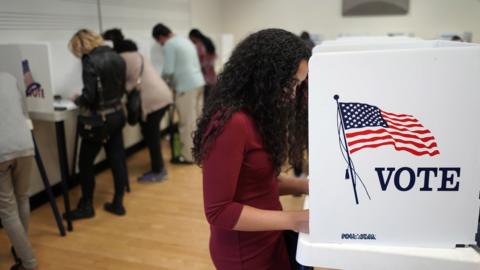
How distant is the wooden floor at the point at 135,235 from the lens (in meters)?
2.16

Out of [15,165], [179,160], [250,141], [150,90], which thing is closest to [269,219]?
[250,141]

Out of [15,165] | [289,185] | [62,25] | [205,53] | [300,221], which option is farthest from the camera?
[205,53]

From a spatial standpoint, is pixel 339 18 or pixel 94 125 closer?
pixel 94 125

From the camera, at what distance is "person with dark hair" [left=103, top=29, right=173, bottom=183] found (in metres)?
3.06

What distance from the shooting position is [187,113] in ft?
12.3

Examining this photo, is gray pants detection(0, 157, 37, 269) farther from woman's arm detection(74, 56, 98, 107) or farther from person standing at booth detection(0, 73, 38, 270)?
woman's arm detection(74, 56, 98, 107)

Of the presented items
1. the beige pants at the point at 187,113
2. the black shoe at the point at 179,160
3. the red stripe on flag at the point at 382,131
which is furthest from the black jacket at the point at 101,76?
the red stripe on flag at the point at 382,131

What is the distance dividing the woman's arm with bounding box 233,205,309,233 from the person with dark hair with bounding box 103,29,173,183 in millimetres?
2386

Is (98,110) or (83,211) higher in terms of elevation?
(98,110)

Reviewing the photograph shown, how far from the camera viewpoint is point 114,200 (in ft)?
9.12

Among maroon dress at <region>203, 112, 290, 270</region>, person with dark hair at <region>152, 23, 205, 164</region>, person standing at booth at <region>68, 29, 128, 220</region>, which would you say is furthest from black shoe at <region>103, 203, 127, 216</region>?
maroon dress at <region>203, 112, 290, 270</region>

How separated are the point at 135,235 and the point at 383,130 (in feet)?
6.84

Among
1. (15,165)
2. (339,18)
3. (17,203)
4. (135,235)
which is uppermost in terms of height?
(339,18)

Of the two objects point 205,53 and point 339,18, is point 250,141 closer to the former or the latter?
point 205,53
